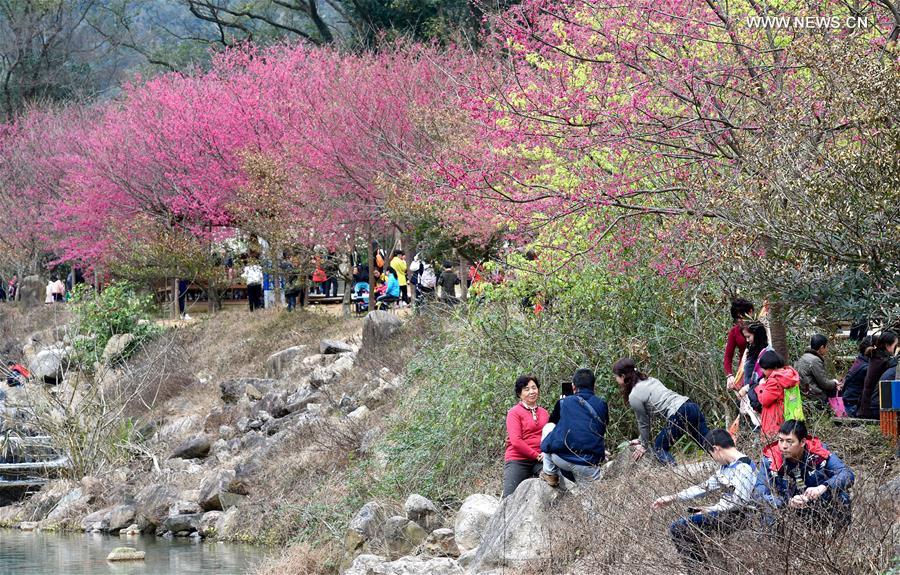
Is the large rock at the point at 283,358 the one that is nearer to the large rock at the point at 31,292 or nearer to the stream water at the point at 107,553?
the stream water at the point at 107,553

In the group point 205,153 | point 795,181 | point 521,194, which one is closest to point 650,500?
point 795,181

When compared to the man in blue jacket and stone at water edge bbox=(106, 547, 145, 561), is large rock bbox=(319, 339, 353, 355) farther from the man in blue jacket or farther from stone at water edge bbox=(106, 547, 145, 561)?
the man in blue jacket

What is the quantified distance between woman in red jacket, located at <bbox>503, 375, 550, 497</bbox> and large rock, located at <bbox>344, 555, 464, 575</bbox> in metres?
0.95

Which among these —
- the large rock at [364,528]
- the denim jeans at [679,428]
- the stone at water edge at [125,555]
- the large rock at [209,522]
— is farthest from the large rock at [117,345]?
the denim jeans at [679,428]

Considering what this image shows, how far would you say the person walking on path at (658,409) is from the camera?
12.8 m

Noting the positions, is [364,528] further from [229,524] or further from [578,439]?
[229,524]

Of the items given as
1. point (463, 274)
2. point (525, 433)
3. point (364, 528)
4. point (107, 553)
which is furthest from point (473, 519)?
point (463, 274)

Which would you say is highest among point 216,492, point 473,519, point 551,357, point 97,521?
point 551,357

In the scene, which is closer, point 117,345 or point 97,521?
point 97,521

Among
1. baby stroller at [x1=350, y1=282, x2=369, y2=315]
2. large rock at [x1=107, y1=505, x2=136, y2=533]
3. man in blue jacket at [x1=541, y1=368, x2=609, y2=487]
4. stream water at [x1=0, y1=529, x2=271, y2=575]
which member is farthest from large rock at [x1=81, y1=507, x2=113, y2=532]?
baby stroller at [x1=350, y1=282, x2=369, y2=315]

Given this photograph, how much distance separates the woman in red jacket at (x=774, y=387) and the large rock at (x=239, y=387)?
18.4 metres

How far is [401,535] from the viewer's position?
15.8m

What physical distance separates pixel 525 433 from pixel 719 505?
14.5 ft

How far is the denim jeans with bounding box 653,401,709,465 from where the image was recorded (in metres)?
12.6
